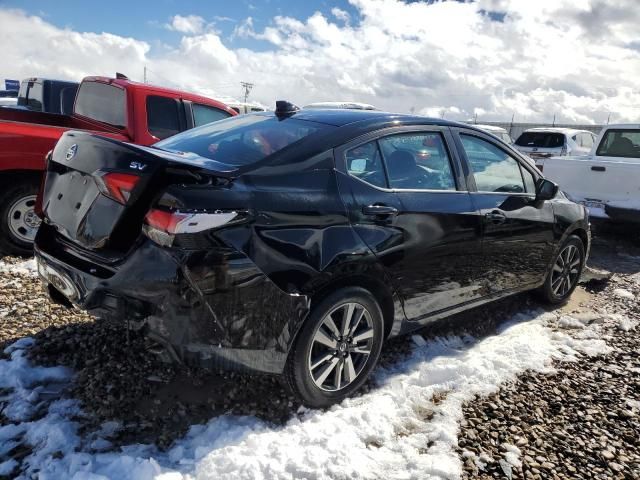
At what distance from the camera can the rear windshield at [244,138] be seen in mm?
2791

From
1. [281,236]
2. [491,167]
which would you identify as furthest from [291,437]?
[491,167]

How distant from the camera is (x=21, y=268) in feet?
15.4

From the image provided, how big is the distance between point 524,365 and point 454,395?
75cm

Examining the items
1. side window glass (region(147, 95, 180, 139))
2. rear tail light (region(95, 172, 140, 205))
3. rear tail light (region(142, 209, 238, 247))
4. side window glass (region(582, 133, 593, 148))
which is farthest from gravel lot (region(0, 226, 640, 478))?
side window glass (region(582, 133, 593, 148))

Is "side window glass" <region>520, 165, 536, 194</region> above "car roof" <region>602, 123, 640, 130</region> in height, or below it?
below

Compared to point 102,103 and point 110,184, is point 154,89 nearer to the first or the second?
point 102,103

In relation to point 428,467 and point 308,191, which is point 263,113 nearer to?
point 308,191

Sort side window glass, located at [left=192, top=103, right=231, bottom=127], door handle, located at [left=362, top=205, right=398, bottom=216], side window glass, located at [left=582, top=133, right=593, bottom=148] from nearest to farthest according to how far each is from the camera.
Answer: door handle, located at [left=362, top=205, right=398, bottom=216], side window glass, located at [left=192, top=103, right=231, bottom=127], side window glass, located at [left=582, top=133, right=593, bottom=148]

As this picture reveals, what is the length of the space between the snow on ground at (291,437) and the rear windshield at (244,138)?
142 cm

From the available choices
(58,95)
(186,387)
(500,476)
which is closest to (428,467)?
(500,476)

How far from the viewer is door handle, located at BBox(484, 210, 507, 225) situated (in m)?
3.65

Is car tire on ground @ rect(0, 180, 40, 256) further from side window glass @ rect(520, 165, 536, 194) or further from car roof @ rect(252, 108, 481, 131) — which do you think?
side window glass @ rect(520, 165, 536, 194)

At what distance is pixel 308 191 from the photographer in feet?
8.75

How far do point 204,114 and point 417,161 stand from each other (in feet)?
13.5
